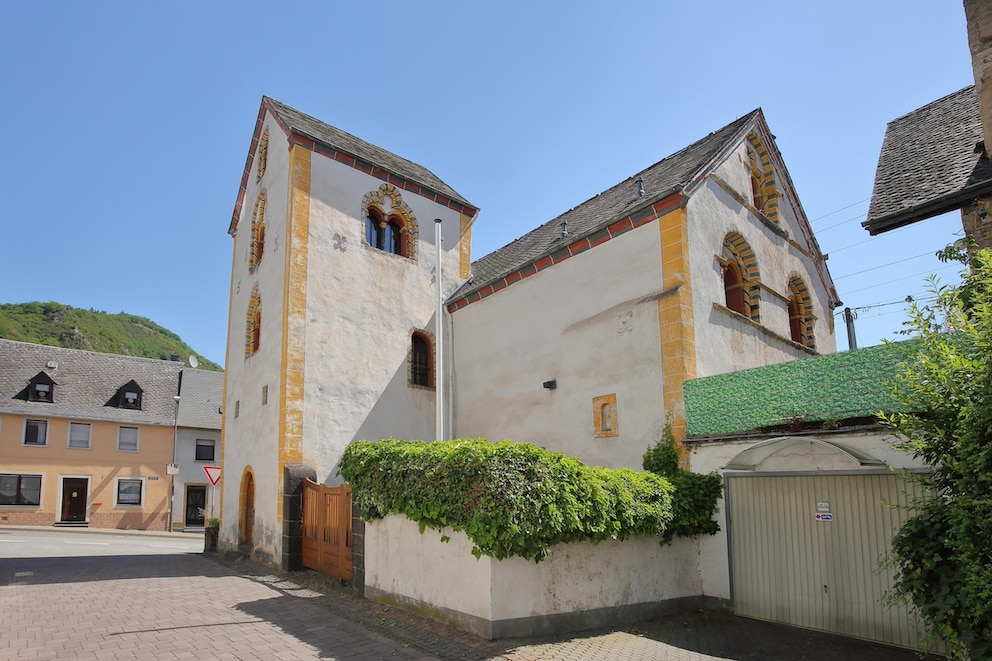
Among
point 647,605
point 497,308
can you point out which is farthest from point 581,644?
point 497,308

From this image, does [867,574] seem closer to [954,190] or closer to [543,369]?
[954,190]

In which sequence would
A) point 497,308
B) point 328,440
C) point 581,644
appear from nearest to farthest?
point 581,644 → point 328,440 → point 497,308

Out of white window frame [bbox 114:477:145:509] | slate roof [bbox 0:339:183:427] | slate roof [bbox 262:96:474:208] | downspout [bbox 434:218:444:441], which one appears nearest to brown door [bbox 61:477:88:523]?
white window frame [bbox 114:477:145:509]

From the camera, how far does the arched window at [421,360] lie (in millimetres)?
A: 16875

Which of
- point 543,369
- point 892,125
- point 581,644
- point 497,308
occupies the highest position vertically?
point 892,125

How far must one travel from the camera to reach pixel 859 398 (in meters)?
8.54

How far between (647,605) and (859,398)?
406 centimetres

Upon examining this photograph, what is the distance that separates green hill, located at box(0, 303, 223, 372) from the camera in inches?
2440

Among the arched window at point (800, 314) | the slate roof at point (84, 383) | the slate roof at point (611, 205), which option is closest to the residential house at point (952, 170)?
the slate roof at point (611, 205)

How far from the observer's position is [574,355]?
1308 cm

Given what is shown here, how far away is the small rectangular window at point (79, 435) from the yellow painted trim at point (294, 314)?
22.4 metres

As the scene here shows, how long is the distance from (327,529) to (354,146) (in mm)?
10402

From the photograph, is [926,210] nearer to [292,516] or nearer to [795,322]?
[795,322]

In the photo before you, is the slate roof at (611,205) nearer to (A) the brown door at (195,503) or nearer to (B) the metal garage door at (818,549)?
(B) the metal garage door at (818,549)
